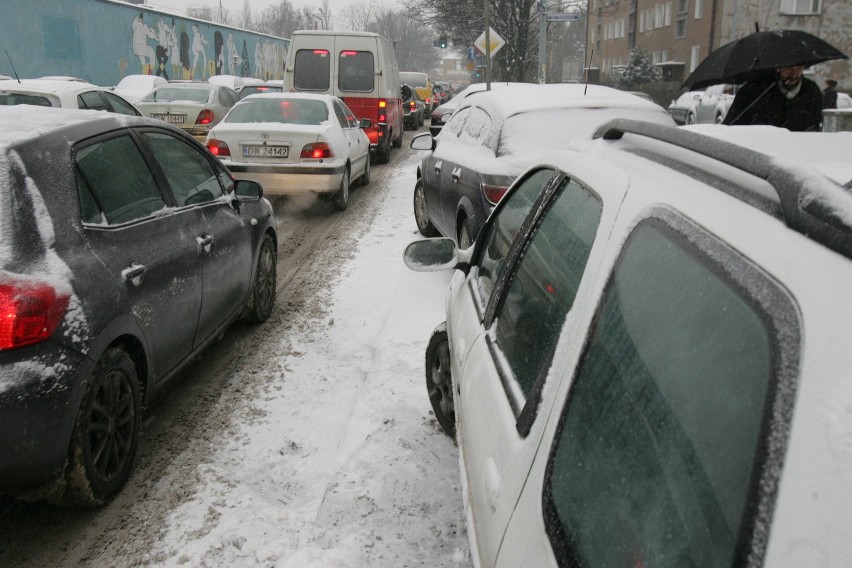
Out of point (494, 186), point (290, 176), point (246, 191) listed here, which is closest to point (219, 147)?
point (290, 176)

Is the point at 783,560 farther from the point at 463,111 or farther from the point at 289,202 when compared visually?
the point at 289,202

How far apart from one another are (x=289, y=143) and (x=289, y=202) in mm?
1676

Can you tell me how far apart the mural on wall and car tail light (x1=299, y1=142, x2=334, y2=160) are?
68.8 ft

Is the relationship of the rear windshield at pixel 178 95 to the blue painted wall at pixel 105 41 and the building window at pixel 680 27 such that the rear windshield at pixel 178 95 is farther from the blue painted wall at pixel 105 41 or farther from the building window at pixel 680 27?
the building window at pixel 680 27

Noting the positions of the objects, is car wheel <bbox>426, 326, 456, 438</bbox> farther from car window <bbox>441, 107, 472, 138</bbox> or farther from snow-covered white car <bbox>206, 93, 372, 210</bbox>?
snow-covered white car <bbox>206, 93, 372, 210</bbox>

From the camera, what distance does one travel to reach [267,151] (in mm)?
9992

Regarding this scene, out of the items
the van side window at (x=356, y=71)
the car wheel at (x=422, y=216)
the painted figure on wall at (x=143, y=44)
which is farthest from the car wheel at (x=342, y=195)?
the painted figure on wall at (x=143, y=44)

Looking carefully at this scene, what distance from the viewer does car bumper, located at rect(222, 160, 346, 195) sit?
9.99 m

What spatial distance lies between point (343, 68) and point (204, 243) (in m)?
12.5

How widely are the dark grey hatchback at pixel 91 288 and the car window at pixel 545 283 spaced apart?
5.58 feet

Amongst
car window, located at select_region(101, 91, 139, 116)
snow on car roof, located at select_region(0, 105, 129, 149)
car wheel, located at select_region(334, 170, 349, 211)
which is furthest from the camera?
car window, located at select_region(101, 91, 139, 116)

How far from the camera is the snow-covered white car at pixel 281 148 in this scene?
32.7ft

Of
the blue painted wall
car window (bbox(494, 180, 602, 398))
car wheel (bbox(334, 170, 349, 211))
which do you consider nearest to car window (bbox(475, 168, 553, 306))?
car window (bbox(494, 180, 602, 398))

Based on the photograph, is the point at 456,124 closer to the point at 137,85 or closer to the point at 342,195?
the point at 342,195
